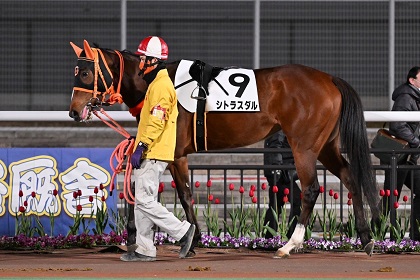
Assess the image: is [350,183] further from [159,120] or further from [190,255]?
[159,120]

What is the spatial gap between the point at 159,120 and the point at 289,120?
63.0 inches

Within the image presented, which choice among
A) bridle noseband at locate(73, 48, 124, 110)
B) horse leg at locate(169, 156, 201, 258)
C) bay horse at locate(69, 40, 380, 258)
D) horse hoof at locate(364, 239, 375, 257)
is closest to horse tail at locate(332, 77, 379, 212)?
bay horse at locate(69, 40, 380, 258)

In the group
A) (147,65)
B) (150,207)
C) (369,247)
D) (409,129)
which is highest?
(147,65)

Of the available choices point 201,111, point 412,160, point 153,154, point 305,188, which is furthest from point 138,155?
point 412,160

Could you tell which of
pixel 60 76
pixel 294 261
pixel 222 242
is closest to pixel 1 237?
pixel 222 242

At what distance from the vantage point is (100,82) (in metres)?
12.0

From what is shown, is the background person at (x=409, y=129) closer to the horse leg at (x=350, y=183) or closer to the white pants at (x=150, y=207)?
the horse leg at (x=350, y=183)

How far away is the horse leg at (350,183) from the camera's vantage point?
40.6 feet

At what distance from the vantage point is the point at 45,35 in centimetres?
1942

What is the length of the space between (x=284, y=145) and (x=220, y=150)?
123 cm

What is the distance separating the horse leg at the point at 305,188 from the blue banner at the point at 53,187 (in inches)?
81.8

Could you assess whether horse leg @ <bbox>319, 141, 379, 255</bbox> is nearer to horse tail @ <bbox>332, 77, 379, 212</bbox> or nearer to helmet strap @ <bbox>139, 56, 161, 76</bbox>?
horse tail @ <bbox>332, 77, 379, 212</bbox>

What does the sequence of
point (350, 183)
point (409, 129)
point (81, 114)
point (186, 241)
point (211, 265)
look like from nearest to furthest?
point (211, 265), point (186, 241), point (81, 114), point (350, 183), point (409, 129)

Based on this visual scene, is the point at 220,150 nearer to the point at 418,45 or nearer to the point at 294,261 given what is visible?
the point at 294,261
